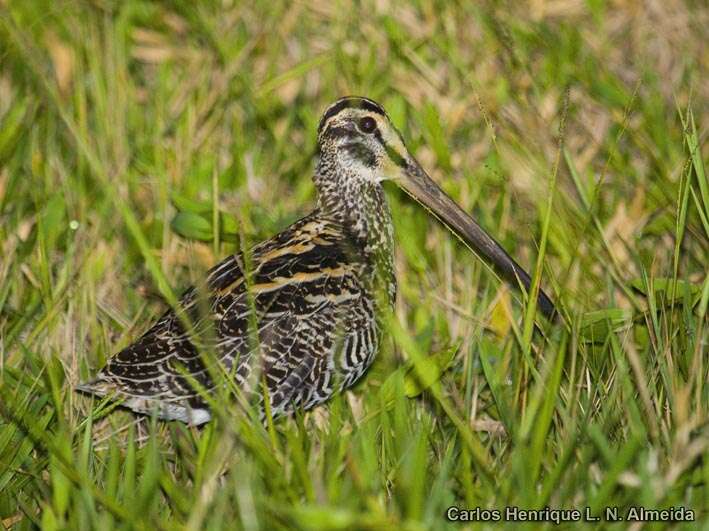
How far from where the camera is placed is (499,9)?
5.96 metres

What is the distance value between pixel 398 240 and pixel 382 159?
1.90 feet


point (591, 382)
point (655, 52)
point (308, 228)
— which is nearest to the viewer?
point (591, 382)

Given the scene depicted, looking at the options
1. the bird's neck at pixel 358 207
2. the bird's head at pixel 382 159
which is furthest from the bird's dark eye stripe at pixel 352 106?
the bird's neck at pixel 358 207

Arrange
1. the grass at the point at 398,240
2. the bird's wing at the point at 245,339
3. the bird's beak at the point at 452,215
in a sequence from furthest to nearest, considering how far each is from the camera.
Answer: the bird's beak at the point at 452,215, the bird's wing at the point at 245,339, the grass at the point at 398,240

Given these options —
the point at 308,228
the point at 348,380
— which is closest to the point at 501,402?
the point at 348,380

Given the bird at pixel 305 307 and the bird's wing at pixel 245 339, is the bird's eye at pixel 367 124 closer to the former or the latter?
the bird at pixel 305 307

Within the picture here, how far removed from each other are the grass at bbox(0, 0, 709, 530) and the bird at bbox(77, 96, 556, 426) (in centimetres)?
13

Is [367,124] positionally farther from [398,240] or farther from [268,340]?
[268,340]

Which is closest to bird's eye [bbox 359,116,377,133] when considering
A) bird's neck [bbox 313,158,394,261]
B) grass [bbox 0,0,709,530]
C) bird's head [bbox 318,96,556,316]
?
bird's head [bbox 318,96,556,316]

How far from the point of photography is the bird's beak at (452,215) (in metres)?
4.31

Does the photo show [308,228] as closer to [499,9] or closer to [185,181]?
[185,181]

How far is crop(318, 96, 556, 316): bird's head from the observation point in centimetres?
432

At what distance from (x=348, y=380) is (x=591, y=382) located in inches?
31.1

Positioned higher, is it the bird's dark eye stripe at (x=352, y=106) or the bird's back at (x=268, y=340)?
the bird's dark eye stripe at (x=352, y=106)
